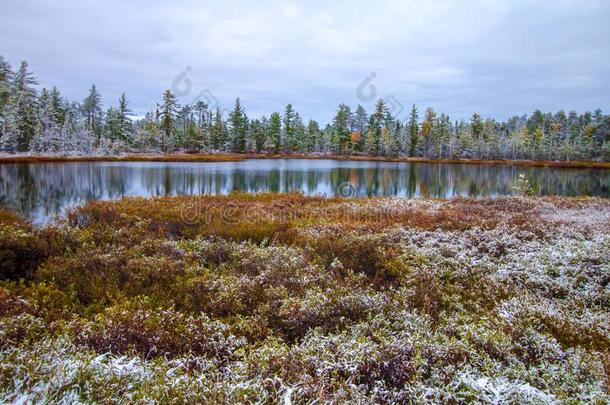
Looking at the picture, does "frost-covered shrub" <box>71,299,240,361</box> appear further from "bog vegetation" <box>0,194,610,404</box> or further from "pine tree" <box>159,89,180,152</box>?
"pine tree" <box>159,89,180,152</box>

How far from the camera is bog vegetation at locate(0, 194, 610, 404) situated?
4480 mm

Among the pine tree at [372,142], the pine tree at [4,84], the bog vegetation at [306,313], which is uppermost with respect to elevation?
the pine tree at [4,84]

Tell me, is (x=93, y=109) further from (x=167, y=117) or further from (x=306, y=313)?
(x=306, y=313)

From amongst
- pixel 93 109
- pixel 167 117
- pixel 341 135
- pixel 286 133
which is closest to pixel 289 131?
pixel 286 133

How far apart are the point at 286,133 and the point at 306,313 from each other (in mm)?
102888

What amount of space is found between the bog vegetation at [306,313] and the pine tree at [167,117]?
78.4m

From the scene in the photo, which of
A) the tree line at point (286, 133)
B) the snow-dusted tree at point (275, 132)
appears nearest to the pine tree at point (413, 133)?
the tree line at point (286, 133)

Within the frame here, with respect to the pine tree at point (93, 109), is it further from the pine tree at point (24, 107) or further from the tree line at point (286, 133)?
the pine tree at point (24, 107)

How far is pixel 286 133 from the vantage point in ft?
351

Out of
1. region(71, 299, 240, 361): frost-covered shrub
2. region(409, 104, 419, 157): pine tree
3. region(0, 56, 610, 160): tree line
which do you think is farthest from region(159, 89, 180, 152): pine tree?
region(71, 299, 240, 361): frost-covered shrub

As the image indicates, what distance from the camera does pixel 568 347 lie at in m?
6.08

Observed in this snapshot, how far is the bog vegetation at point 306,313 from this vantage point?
14.7ft

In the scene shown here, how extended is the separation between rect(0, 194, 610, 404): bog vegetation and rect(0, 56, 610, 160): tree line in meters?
72.4

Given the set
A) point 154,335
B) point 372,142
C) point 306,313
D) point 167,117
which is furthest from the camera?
point 372,142
